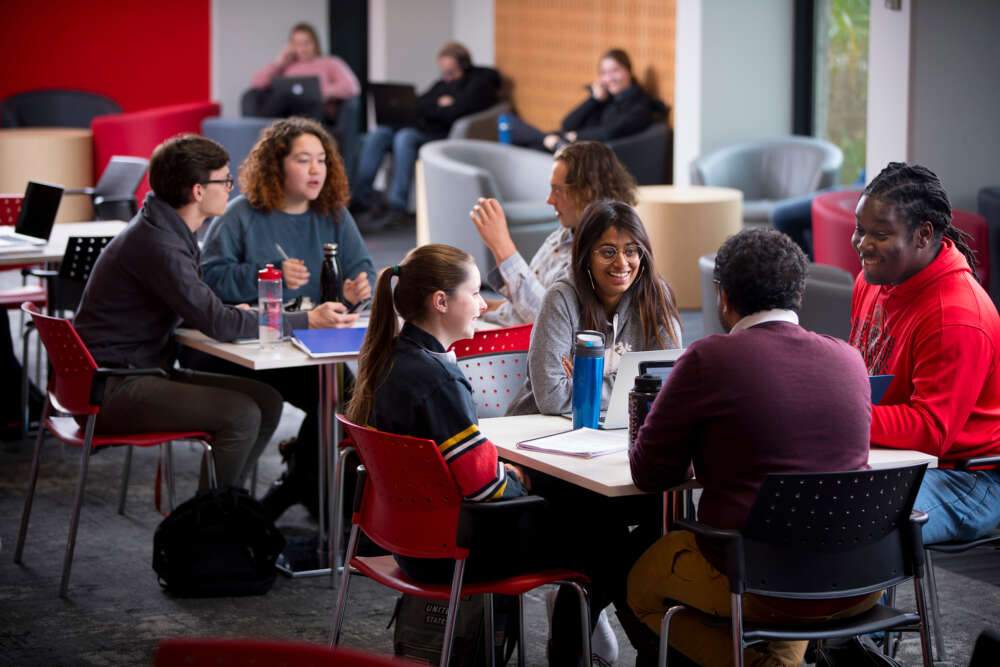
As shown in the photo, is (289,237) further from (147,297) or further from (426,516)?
(426,516)

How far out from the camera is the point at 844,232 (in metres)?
5.77

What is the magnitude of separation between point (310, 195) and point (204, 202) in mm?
495

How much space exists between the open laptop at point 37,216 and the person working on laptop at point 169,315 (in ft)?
5.21

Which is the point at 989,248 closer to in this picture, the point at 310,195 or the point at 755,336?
the point at 310,195

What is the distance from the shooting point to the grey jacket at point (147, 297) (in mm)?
3937

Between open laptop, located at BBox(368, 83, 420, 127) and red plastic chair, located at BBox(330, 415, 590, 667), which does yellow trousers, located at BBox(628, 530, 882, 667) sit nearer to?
red plastic chair, located at BBox(330, 415, 590, 667)

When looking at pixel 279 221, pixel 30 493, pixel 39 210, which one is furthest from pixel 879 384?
pixel 39 210

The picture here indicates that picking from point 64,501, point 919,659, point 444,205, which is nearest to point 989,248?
point 919,659

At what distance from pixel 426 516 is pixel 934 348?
1.23 m

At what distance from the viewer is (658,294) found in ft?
11.1

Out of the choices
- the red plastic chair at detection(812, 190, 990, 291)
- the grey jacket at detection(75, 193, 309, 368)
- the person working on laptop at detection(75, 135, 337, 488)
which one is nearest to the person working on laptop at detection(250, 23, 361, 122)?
the red plastic chair at detection(812, 190, 990, 291)

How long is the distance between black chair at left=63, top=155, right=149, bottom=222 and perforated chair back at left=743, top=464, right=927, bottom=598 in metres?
5.65

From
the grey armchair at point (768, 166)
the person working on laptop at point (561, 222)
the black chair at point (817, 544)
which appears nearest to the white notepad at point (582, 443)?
the black chair at point (817, 544)

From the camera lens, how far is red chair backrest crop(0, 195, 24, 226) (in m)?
6.12
